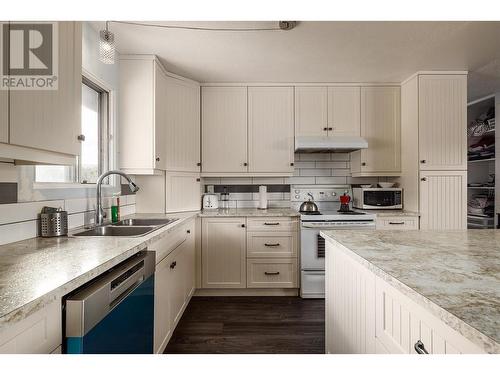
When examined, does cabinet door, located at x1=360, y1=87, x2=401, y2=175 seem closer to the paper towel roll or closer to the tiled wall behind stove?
the tiled wall behind stove

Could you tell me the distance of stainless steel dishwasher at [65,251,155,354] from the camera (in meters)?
0.87

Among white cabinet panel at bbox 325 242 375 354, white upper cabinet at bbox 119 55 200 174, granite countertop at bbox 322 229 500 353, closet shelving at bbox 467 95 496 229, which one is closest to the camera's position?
granite countertop at bbox 322 229 500 353

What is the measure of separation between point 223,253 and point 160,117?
4.91 ft

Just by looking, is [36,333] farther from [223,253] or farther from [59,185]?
[223,253]

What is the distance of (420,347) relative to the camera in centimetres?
75

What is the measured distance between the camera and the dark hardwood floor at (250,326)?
6.56ft

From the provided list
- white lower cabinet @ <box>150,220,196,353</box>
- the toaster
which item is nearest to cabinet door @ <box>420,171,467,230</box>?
the toaster

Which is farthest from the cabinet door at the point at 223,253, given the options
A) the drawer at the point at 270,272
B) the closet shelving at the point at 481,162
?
the closet shelving at the point at 481,162

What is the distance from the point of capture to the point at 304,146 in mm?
3004

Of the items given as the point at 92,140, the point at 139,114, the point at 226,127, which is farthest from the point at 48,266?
the point at 226,127

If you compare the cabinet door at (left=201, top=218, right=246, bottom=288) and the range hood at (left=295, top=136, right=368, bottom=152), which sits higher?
the range hood at (left=295, top=136, right=368, bottom=152)

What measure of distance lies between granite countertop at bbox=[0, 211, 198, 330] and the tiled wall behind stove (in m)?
1.98
